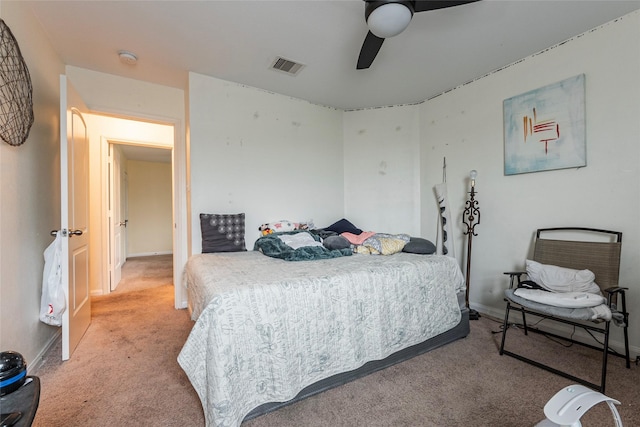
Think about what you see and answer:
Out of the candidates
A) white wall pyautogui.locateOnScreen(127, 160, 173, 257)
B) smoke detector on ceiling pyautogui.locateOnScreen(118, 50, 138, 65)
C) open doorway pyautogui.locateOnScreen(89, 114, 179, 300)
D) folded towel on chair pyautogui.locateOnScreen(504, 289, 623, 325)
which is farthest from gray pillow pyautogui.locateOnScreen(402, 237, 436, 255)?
white wall pyautogui.locateOnScreen(127, 160, 173, 257)

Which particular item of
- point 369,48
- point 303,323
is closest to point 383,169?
point 369,48

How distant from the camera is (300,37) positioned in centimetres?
225

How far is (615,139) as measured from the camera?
6.80 feet

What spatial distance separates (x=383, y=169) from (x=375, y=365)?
8.35ft

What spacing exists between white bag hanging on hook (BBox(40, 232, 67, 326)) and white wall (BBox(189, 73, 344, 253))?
1.02 metres

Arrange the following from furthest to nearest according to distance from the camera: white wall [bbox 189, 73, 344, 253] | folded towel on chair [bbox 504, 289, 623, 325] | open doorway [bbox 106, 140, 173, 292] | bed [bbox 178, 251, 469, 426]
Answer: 1. open doorway [bbox 106, 140, 173, 292]
2. white wall [bbox 189, 73, 344, 253]
3. folded towel on chair [bbox 504, 289, 623, 325]
4. bed [bbox 178, 251, 469, 426]

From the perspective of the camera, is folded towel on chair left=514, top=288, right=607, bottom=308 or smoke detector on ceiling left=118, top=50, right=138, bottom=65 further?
smoke detector on ceiling left=118, top=50, right=138, bottom=65

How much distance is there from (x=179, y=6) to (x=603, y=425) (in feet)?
11.3

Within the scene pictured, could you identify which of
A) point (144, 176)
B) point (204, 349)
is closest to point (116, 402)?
point (204, 349)

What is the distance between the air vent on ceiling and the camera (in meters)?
2.63

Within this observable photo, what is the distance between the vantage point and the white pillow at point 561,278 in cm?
198

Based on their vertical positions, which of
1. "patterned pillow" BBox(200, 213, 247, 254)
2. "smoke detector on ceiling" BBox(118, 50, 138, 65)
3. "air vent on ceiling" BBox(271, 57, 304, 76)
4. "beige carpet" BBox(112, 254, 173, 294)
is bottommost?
"beige carpet" BBox(112, 254, 173, 294)

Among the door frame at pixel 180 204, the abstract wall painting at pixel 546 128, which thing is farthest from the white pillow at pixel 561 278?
the door frame at pixel 180 204

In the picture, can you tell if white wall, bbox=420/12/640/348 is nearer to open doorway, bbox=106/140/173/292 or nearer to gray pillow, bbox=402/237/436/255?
gray pillow, bbox=402/237/436/255
